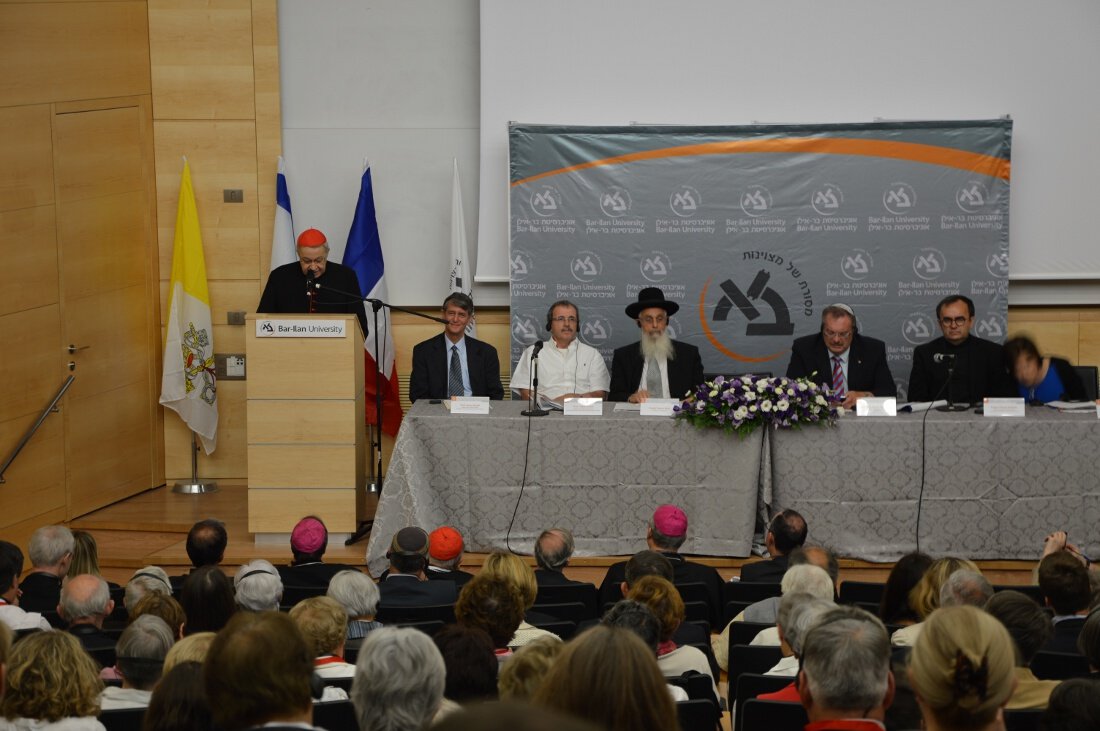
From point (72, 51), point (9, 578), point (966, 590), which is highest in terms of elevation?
point (72, 51)

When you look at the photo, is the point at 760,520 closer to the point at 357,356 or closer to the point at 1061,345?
the point at 357,356

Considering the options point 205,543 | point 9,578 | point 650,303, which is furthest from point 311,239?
point 9,578

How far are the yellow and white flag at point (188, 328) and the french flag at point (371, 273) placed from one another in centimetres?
102

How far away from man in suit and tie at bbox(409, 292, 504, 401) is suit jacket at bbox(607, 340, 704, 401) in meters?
0.71

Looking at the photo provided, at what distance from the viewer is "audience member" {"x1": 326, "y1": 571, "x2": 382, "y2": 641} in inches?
162

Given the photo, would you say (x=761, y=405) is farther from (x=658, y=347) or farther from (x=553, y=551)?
(x=553, y=551)

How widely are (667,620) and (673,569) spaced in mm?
1270

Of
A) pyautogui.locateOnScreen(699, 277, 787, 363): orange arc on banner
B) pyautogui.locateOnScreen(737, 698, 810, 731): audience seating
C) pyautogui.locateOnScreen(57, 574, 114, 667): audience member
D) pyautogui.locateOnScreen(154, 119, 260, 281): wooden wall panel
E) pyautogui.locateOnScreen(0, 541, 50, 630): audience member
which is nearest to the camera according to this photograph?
pyautogui.locateOnScreen(737, 698, 810, 731): audience seating

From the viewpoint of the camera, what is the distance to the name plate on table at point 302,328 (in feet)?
22.5

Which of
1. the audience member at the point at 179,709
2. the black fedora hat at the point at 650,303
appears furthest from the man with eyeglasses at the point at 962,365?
the audience member at the point at 179,709

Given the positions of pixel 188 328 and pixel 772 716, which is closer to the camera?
pixel 772 716

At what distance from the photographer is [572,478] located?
6.95 metres

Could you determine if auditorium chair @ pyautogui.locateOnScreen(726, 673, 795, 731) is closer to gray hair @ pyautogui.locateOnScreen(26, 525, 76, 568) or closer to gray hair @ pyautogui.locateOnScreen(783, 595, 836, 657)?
gray hair @ pyautogui.locateOnScreen(783, 595, 836, 657)

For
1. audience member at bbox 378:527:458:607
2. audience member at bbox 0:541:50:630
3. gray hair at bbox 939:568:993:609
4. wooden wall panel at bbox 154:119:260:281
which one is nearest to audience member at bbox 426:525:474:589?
audience member at bbox 378:527:458:607
